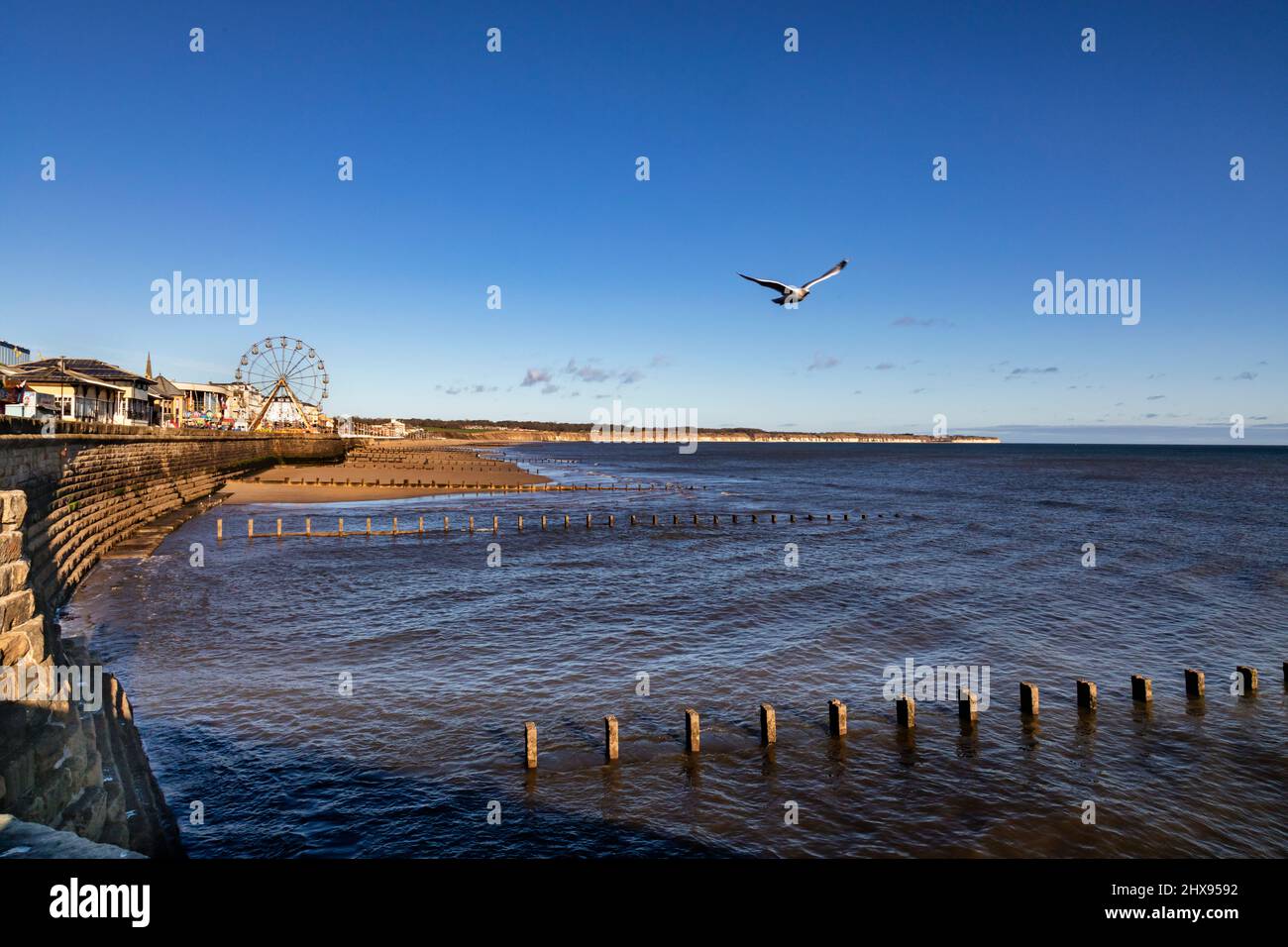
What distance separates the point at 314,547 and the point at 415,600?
52.4ft

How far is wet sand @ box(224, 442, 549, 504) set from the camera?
2978 inches

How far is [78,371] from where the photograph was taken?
206 feet

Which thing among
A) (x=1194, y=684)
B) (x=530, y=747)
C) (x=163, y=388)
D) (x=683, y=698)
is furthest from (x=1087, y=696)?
(x=163, y=388)

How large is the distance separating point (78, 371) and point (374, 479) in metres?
36.2

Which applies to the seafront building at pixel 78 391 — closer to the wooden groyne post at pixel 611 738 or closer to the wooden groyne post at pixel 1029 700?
the wooden groyne post at pixel 611 738

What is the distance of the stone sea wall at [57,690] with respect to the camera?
9.70 metres

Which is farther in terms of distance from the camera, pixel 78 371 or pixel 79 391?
pixel 78 371

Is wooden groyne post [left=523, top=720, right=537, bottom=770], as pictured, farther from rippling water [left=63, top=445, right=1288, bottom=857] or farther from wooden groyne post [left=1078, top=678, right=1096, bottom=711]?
wooden groyne post [left=1078, top=678, right=1096, bottom=711]

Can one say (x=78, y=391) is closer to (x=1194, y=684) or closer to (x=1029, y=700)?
(x=1029, y=700)

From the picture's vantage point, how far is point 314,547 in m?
43.5

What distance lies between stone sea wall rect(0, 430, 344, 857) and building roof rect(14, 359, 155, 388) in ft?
63.9

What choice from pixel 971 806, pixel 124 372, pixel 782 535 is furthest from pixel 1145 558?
pixel 124 372

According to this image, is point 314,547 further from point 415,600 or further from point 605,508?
point 605,508

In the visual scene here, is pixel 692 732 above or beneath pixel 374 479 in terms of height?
beneath
